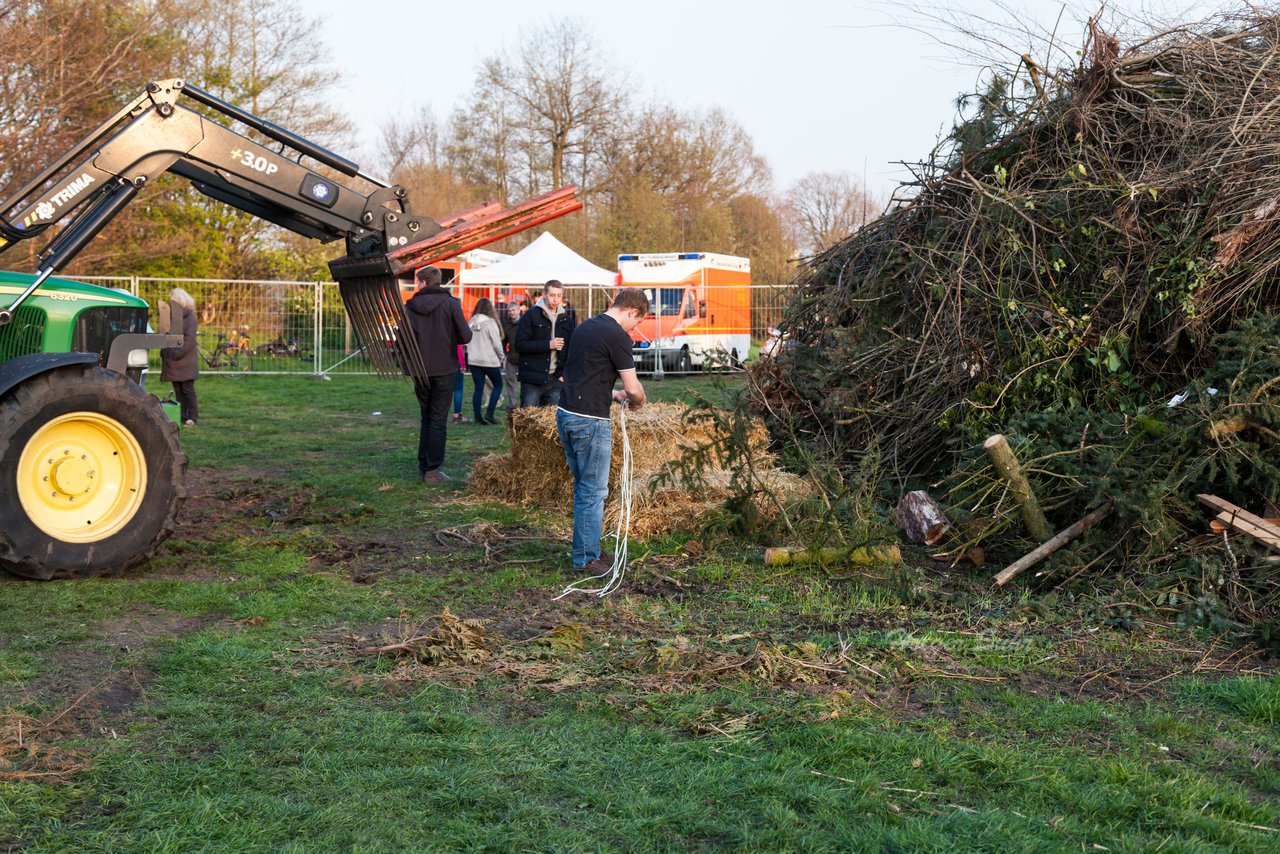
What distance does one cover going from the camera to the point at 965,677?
496 centimetres

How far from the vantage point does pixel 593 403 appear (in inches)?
268

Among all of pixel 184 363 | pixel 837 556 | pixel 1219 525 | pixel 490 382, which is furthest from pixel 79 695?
pixel 490 382

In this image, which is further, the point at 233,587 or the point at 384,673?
the point at 233,587

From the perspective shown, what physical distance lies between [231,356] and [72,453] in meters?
17.5

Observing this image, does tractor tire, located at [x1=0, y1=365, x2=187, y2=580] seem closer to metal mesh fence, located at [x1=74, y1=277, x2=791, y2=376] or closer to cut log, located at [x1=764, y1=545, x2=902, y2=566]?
cut log, located at [x1=764, y1=545, x2=902, y2=566]

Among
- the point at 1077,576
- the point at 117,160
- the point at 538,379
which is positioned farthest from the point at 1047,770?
the point at 538,379

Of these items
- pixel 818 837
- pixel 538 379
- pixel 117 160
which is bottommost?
pixel 818 837

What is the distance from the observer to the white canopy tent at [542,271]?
81.0 feet

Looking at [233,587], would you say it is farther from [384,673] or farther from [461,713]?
[461,713]

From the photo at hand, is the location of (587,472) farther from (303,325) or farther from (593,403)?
(303,325)

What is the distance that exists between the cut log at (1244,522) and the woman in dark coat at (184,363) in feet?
35.5

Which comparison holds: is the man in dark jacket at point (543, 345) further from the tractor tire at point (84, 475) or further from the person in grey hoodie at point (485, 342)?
the tractor tire at point (84, 475)

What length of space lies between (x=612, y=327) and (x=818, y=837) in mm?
3987

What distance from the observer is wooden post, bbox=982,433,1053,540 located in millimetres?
6746
